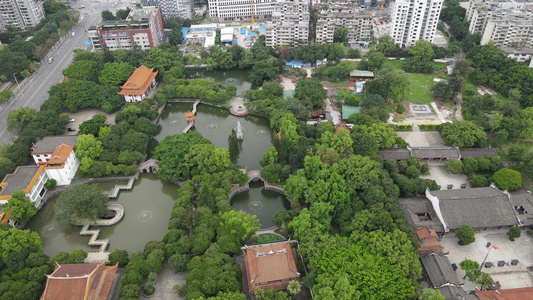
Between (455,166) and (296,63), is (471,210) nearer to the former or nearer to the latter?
(455,166)

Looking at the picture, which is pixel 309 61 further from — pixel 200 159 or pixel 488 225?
pixel 488 225

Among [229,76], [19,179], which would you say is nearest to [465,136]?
[229,76]

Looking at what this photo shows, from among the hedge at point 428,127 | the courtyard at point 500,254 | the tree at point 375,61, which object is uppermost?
the tree at point 375,61

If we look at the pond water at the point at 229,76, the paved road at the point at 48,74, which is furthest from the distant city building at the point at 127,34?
the pond water at the point at 229,76

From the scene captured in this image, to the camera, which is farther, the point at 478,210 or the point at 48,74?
the point at 48,74

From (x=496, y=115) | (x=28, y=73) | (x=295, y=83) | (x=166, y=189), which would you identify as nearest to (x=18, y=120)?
(x=28, y=73)

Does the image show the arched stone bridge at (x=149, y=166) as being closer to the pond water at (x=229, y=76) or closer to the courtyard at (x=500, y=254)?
the pond water at (x=229, y=76)
